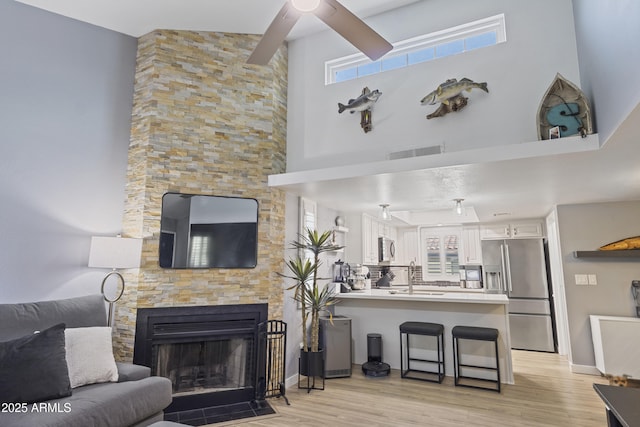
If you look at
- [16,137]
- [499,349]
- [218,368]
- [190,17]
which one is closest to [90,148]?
[16,137]

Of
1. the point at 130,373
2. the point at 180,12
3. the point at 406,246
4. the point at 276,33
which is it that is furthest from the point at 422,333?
the point at 180,12

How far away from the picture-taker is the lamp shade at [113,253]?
2.93 m

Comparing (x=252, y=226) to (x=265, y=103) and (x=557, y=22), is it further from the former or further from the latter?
(x=557, y=22)

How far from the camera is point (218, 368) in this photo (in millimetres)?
3492

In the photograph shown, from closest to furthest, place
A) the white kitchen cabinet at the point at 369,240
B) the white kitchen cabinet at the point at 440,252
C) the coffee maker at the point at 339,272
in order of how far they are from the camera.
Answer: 1. the coffee maker at the point at 339,272
2. the white kitchen cabinet at the point at 369,240
3. the white kitchen cabinet at the point at 440,252

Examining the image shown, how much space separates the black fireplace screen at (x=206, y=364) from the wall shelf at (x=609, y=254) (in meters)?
4.13

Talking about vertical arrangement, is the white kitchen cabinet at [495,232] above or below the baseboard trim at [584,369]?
above

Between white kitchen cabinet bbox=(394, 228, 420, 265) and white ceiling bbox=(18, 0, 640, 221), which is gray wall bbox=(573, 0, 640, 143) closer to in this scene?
white ceiling bbox=(18, 0, 640, 221)

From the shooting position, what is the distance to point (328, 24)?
2.03 m

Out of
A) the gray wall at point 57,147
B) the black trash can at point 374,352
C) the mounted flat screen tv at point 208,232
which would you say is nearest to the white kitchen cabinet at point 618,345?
the black trash can at point 374,352

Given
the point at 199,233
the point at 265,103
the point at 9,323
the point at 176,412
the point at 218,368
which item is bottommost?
the point at 176,412

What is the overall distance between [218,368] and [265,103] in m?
2.85

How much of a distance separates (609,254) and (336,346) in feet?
11.5

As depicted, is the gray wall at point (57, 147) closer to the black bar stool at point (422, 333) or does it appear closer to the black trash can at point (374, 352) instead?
the black trash can at point (374, 352)
